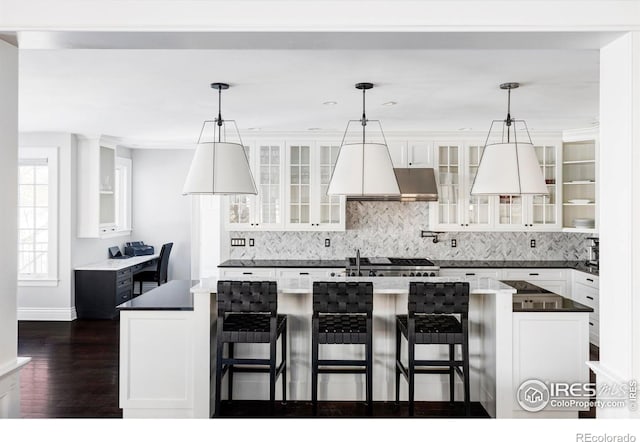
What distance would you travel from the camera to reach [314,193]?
634 centimetres

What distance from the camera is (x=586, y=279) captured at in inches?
222

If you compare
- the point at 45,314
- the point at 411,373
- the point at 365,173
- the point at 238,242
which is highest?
the point at 365,173

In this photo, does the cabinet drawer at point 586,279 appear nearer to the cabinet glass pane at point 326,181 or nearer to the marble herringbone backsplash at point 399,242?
the marble herringbone backsplash at point 399,242

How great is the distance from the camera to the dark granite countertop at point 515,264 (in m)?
6.04

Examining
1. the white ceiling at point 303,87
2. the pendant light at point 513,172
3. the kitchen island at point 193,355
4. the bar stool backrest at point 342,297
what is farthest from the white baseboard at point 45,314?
the pendant light at point 513,172

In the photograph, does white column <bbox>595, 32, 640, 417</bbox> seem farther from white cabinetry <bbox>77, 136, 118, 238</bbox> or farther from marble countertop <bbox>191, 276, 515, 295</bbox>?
white cabinetry <bbox>77, 136, 118, 238</bbox>

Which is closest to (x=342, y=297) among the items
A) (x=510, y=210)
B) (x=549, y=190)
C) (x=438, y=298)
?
(x=438, y=298)

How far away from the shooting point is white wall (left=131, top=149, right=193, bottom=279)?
327 inches

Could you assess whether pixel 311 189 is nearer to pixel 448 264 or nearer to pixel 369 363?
pixel 448 264

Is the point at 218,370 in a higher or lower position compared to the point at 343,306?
lower

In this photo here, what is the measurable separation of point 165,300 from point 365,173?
5.65ft

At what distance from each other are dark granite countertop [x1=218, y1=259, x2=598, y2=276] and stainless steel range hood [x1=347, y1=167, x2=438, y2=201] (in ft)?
2.90

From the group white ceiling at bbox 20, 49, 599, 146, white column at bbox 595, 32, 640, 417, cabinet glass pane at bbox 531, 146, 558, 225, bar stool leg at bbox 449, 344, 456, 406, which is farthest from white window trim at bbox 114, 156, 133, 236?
white column at bbox 595, 32, 640, 417

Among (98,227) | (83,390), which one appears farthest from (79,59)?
(98,227)
